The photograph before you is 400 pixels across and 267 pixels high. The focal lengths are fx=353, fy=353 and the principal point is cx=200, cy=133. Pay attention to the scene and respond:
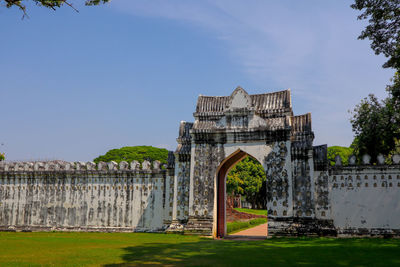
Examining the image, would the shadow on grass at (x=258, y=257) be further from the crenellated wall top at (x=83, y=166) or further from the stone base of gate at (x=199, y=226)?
the crenellated wall top at (x=83, y=166)

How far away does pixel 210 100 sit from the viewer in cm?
1834

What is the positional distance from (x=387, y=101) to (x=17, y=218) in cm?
2223

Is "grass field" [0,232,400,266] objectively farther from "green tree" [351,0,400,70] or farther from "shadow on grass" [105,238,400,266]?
"green tree" [351,0,400,70]

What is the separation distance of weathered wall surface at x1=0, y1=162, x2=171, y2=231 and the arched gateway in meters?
1.52

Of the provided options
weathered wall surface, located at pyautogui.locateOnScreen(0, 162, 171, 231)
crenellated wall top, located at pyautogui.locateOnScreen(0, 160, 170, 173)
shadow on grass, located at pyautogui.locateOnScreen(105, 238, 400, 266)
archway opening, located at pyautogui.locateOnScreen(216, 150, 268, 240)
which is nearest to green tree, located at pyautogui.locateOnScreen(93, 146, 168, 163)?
archway opening, located at pyautogui.locateOnScreen(216, 150, 268, 240)

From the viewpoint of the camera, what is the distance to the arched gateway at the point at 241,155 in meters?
15.8

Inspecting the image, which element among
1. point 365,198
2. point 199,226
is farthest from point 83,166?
point 365,198

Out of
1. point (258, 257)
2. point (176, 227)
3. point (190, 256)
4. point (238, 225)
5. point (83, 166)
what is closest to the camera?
point (258, 257)

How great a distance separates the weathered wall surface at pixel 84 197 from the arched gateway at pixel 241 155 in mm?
1518

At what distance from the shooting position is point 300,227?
15211 millimetres

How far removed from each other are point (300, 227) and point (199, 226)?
445cm

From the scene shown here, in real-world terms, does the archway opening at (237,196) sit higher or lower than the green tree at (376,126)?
lower

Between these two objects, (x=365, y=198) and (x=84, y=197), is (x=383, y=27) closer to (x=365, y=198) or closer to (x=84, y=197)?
(x=365, y=198)

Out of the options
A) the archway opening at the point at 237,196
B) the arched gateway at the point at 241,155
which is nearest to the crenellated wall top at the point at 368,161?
the arched gateway at the point at 241,155
